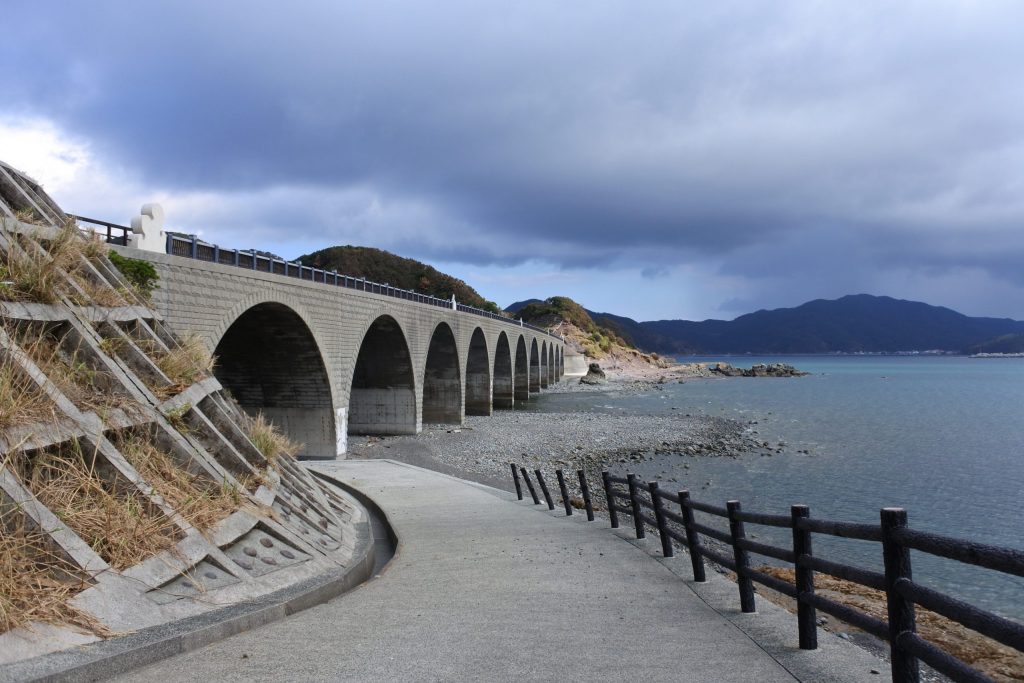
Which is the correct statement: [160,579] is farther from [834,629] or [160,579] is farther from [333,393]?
[333,393]

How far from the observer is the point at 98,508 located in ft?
18.9

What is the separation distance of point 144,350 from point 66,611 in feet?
14.7

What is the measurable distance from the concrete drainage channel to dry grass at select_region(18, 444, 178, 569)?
78cm

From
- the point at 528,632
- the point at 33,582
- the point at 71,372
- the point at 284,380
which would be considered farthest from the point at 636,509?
the point at 284,380

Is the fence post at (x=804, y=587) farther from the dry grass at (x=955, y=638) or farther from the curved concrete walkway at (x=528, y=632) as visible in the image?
the dry grass at (x=955, y=638)

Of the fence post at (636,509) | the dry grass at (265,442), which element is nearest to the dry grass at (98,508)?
the dry grass at (265,442)

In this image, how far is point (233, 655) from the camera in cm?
501

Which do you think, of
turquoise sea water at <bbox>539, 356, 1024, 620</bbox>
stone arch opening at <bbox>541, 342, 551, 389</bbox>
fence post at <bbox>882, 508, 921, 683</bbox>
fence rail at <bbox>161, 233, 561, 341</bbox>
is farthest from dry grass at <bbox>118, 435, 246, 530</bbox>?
stone arch opening at <bbox>541, 342, 551, 389</bbox>

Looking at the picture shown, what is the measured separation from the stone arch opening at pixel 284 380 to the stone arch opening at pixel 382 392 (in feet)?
28.8

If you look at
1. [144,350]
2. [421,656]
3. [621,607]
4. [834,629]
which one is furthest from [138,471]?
[834,629]

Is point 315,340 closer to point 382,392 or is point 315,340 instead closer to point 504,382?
point 382,392

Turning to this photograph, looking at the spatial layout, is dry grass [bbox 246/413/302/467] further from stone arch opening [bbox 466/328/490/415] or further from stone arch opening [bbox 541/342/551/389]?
stone arch opening [bbox 541/342/551/389]

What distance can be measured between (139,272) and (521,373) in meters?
60.6

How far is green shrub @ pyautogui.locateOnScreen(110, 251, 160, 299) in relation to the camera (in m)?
15.1
